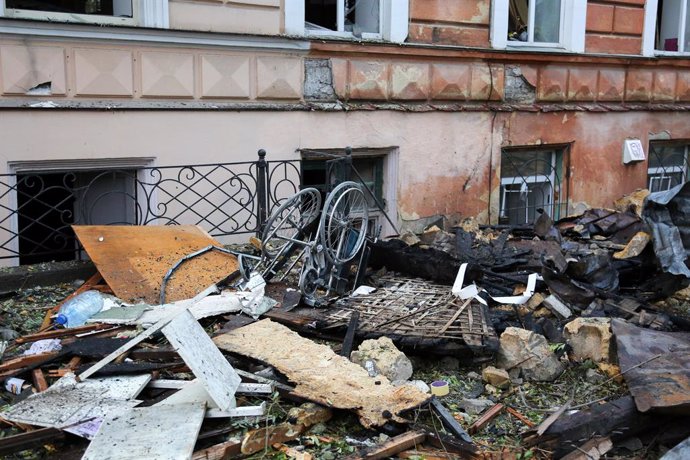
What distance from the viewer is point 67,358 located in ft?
15.3

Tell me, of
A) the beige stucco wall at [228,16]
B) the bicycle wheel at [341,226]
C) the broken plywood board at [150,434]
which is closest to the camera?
the broken plywood board at [150,434]

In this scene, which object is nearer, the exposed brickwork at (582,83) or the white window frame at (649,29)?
the exposed brickwork at (582,83)

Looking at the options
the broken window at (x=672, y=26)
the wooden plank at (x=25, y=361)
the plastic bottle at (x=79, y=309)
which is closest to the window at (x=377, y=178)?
the plastic bottle at (x=79, y=309)

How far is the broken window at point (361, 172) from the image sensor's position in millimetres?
8578

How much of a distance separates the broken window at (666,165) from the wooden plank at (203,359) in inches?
364

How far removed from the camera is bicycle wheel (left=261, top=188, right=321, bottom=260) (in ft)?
19.5

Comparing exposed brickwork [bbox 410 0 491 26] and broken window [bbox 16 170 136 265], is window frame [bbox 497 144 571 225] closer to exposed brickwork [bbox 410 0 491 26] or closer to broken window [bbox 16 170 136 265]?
exposed brickwork [bbox 410 0 491 26]

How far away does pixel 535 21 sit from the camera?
1041cm

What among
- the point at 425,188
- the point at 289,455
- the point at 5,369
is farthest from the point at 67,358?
the point at 425,188

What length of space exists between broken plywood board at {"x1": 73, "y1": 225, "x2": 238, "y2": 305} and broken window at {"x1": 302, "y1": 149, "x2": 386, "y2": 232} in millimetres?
2132

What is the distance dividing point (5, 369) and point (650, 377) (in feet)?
12.6

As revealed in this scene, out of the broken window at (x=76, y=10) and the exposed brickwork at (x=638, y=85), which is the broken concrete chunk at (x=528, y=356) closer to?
the broken window at (x=76, y=10)

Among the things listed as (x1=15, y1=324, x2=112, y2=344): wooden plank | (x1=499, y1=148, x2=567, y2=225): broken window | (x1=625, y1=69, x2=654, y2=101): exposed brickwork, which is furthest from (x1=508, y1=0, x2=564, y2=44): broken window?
(x1=15, y1=324, x2=112, y2=344): wooden plank

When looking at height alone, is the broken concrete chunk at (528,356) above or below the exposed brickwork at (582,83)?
below
